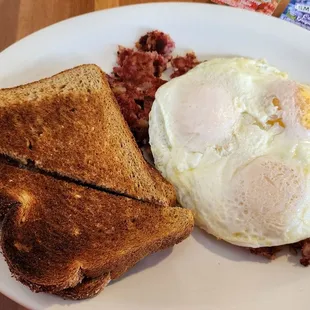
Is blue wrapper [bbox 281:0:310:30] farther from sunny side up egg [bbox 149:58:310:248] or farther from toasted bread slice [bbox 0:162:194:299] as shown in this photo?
toasted bread slice [bbox 0:162:194:299]

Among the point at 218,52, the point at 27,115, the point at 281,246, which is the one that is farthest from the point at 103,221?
the point at 218,52

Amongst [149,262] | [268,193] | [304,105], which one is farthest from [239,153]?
[149,262]

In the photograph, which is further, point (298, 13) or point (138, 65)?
point (298, 13)

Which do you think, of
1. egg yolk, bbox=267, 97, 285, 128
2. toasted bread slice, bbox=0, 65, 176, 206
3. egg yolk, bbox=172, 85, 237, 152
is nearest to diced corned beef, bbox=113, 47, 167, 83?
toasted bread slice, bbox=0, 65, 176, 206

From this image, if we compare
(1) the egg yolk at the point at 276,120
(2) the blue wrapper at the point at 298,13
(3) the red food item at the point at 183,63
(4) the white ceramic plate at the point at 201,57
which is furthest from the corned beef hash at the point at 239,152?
(2) the blue wrapper at the point at 298,13

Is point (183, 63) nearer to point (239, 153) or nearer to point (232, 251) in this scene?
point (239, 153)

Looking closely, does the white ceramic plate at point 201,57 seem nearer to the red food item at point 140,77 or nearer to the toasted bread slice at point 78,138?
the red food item at point 140,77
